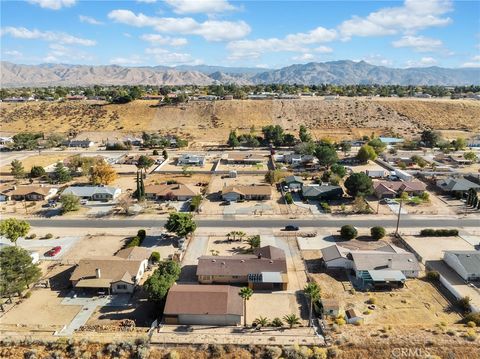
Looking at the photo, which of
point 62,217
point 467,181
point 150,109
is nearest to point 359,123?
point 467,181

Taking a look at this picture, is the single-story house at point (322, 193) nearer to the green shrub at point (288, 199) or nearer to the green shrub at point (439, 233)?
the green shrub at point (288, 199)

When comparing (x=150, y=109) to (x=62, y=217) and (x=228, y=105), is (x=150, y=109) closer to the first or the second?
(x=228, y=105)

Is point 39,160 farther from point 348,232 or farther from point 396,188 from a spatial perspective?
point 396,188

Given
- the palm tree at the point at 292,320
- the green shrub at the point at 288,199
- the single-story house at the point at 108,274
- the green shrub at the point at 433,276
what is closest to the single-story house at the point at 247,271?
the palm tree at the point at 292,320

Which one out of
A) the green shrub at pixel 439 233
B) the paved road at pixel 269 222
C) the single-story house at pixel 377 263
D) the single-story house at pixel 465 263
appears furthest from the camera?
the paved road at pixel 269 222
